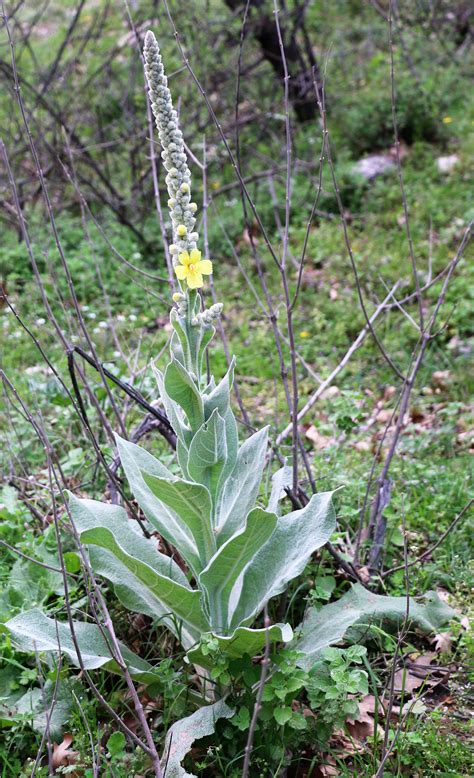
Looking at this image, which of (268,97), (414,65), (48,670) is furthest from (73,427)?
(414,65)

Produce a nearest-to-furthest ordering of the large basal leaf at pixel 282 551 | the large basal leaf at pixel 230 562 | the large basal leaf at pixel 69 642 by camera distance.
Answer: the large basal leaf at pixel 230 562 → the large basal leaf at pixel 69 642 → the large basal leaf at pixel 282 551

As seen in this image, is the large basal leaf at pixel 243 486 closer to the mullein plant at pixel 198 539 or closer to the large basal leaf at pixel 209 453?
the mullein plant at pixel 198 539

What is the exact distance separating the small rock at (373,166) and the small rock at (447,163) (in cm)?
44

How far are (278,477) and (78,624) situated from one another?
2.71 ft

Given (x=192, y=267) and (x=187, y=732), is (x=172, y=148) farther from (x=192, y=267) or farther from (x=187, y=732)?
(x=187, y=732)

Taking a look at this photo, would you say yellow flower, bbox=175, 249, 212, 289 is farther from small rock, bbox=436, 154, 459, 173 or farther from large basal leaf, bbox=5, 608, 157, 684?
small rock, bbox=436, 154, 459, 173

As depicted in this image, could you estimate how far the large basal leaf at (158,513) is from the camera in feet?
7.75

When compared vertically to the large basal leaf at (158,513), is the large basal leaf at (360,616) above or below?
below

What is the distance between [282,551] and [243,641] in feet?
1.14

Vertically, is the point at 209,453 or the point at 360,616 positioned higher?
the point at 209,453


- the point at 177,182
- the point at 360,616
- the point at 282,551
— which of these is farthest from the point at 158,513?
the point at 177,182

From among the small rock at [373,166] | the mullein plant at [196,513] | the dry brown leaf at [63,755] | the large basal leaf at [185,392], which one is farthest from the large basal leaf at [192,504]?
the small rock at [373,166]

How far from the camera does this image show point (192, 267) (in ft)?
6.61

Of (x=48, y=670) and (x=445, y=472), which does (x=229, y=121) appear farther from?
(x=48, y=670)
